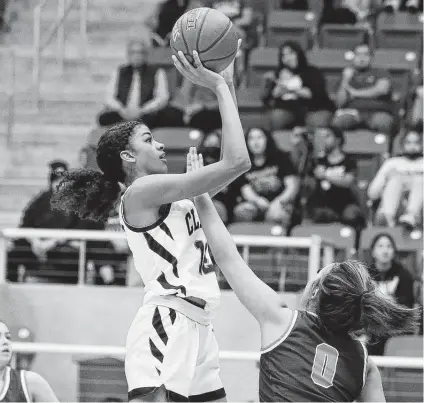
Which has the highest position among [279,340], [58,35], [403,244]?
[58,35]

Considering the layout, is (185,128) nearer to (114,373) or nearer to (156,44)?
(156,44)

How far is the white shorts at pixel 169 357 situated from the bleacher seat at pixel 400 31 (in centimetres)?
701

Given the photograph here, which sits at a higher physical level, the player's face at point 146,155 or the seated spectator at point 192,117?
the player's face at point 146,155

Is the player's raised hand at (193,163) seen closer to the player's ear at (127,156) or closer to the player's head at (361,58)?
the player's ear at (127,156)

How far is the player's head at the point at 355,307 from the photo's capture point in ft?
10.5

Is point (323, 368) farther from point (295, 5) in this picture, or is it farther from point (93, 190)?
point (295, 5)

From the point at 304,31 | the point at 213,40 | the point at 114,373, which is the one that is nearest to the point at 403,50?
the point at 304,31

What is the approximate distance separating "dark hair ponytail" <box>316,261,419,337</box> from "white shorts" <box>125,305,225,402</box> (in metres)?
0.74

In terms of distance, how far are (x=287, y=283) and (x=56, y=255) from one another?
169cm

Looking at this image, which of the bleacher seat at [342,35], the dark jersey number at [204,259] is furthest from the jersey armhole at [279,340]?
the bleacher seat at [342,35]

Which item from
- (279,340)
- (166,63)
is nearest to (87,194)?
(279,340)

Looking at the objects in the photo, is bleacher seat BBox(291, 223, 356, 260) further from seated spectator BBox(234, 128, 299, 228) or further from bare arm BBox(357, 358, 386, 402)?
bare arm BBox(357, 358, 386, 402)

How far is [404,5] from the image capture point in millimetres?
10578

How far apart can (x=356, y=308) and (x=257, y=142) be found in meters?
5.36
